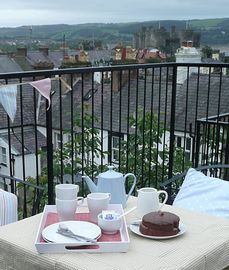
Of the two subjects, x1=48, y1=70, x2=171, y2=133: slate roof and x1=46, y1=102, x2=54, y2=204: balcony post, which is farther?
x1=48, y1=70, x2=171, y2=133: slate roof

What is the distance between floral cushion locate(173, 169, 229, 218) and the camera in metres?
2.10

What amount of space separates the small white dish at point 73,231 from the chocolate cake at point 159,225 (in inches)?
6.9

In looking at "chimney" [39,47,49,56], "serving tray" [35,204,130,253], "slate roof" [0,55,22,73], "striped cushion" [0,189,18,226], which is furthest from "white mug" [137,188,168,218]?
"slate roof" [0,55,22,73]

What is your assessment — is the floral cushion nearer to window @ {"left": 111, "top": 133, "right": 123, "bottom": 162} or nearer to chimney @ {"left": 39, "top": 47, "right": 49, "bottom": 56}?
window @ {"left": 111, "top": 133, "right": 123, "bottom": 162}

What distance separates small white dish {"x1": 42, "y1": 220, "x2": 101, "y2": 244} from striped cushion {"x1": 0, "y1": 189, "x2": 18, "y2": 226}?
739mm

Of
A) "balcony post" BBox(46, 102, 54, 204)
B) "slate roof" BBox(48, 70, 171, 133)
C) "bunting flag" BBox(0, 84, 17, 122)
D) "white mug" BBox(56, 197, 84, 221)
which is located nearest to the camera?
"white mug" BBox(56, 197, 84, 221)

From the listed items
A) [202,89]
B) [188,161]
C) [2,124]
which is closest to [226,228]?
[2,124]

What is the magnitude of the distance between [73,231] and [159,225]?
31 centimetres

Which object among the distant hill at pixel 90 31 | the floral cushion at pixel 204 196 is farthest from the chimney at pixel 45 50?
the floral cushion at pixel 204 196

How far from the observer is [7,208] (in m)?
2.25

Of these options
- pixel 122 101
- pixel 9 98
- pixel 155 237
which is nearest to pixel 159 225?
pixel 155 237

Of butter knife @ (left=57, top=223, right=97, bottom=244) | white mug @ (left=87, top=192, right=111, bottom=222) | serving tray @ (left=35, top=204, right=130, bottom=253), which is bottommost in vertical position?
serving tray @ (left=35, top=204, right=130, bottom=253)

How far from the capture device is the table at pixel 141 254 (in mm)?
1336

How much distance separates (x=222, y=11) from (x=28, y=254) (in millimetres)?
4381
